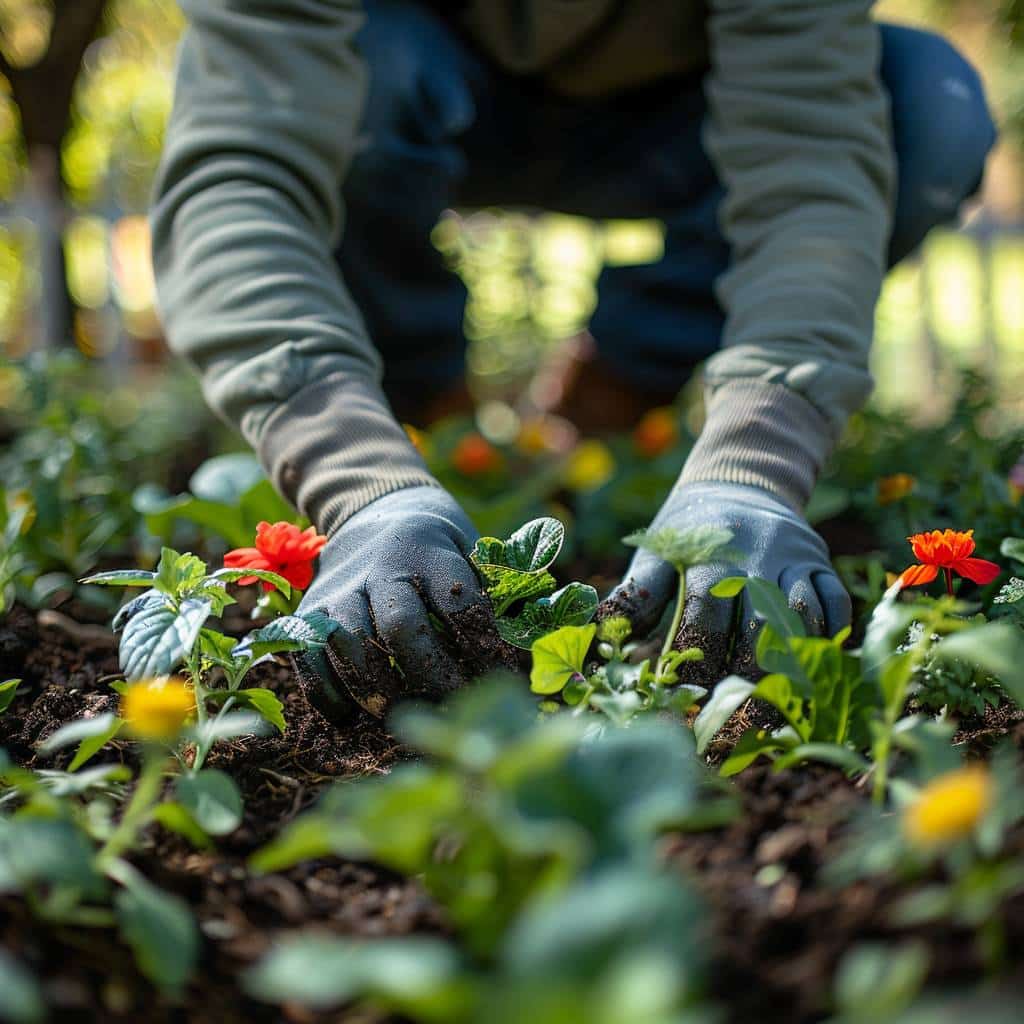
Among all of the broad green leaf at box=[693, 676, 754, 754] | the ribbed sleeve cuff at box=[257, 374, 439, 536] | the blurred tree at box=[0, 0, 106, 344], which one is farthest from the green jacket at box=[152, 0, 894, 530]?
the blurred tree at box=[0, 0, 106, 344]

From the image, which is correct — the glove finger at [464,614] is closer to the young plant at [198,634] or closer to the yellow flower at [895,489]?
the young plant at [198,634]

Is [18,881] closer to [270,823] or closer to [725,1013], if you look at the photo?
[270,823]

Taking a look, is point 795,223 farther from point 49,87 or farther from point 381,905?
point 49,87

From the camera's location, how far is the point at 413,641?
107cm

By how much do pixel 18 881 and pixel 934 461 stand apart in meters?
1.59

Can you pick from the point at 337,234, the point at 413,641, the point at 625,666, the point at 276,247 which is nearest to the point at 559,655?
the point at 625,666

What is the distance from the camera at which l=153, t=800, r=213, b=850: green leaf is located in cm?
81

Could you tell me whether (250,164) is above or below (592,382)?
above

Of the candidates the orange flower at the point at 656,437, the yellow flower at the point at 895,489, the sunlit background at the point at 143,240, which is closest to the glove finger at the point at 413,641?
the yellow flower at the point at 895,489

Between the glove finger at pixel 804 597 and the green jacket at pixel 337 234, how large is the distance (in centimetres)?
17

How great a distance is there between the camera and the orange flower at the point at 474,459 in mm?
2166

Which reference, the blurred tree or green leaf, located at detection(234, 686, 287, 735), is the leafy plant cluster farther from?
the blurred tree

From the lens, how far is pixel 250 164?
149cm

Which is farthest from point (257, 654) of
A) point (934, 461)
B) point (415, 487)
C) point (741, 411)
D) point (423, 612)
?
point (934, 461)
